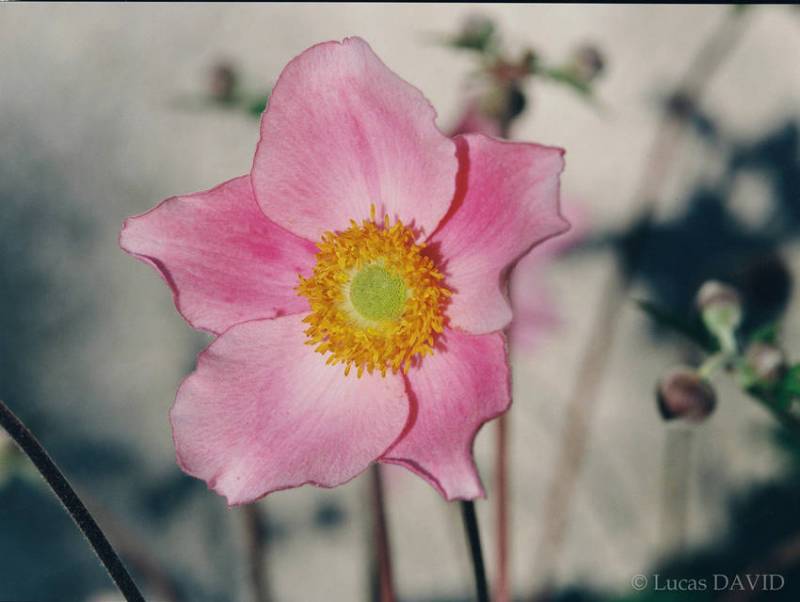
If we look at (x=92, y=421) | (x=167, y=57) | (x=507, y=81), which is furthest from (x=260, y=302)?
(x=167, y=57)

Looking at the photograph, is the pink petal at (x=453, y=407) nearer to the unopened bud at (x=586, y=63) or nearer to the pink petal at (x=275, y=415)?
the pink petal at (x=275, y=415)

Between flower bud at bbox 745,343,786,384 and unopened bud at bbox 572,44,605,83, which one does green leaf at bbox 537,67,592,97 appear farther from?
flower bud at bbox 745,343,786,384

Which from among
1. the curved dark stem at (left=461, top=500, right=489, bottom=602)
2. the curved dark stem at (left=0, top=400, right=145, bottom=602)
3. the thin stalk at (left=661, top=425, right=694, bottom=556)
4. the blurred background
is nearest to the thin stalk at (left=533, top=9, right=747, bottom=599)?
the blurred background

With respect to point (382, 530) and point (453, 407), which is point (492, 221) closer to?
point (453, 407)

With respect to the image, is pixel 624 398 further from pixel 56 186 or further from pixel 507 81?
pixel 56 186

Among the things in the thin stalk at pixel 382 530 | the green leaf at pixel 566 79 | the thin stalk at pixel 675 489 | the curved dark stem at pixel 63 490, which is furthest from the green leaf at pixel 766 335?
the curved dark stem at pixel 63 490
